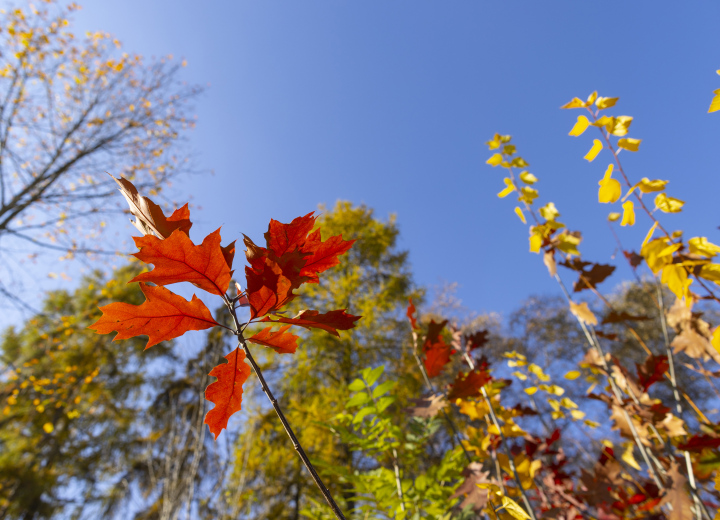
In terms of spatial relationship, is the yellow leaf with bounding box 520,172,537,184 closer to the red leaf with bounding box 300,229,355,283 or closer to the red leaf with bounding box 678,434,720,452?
the red leaf with bounding box 678,434,720,452

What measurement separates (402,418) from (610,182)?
5158mm

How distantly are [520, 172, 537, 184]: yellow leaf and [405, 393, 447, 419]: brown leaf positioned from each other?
2.97ft

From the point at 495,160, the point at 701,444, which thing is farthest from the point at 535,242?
the point at 701,444

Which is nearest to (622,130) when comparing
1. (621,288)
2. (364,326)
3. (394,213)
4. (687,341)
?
(687,341)

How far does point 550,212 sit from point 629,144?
0.48 metres

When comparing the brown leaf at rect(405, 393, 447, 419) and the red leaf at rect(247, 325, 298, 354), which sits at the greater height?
the brown leaf at rect(405, 393, 447, 419)

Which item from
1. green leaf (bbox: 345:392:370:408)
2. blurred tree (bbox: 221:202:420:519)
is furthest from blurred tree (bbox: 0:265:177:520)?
green leaf (bbox: 345:392:370:408)

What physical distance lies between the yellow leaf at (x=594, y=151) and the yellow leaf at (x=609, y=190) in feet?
0.27

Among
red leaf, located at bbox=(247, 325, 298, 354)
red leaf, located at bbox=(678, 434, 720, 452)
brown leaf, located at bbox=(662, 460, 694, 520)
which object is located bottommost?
brown leaf, located at bbox=(662, 460, 694, 520)

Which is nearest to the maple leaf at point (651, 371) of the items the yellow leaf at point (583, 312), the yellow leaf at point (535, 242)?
the yellow leaf at point (583, 312)

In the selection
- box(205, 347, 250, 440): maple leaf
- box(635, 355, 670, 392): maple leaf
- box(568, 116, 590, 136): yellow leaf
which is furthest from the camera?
box(635, 355, 670, 392): maple leaf

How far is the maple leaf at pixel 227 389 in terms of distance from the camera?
19.0 inches

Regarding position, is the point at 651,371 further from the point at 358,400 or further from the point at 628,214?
the point at 358,400

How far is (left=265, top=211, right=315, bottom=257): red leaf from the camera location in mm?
517
